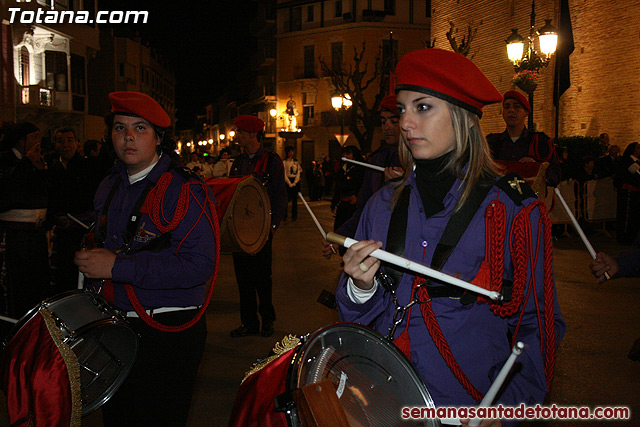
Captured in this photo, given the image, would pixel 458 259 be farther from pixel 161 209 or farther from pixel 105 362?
pixel 105 362

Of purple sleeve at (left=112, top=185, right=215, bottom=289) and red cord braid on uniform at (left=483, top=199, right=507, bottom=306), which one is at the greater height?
red cord braid on uniform at (left=483, top=199, right=507, bottom=306)

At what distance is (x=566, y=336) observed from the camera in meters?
6.55

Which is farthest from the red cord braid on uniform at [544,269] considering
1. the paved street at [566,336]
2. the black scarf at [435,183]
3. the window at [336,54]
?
the window at [336,54]

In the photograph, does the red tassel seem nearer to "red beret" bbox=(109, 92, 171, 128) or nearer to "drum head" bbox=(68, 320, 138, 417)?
"drum head" bbox=(68, 320, 138, 417)

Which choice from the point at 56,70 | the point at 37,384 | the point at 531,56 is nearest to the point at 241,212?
the point at 37,384

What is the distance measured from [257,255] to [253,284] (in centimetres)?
34

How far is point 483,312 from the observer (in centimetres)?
196

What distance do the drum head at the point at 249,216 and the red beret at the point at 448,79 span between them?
3421 millimetres

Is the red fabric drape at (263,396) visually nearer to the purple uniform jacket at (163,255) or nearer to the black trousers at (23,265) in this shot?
the purple uniform jacket at (163,255)

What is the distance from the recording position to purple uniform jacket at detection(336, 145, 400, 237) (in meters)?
5.55

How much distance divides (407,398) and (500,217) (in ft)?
2.16

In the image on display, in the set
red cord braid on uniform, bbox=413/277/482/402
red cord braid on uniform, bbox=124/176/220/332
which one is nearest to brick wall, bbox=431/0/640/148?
red cord braid on uniform, bbox=124/176/220/332

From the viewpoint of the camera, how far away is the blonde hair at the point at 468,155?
80.3 inches

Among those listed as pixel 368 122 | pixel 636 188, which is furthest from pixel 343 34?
pixel 636 188
